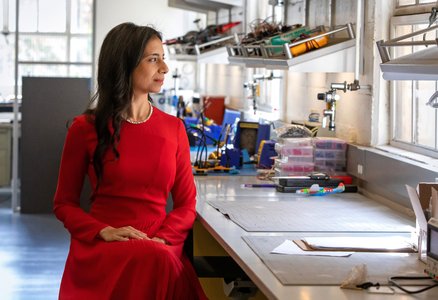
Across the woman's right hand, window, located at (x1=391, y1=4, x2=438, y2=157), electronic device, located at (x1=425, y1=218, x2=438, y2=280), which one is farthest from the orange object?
electronic device, located at (x1=425, y1=218, x2=438, y2=280)

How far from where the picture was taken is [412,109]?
4078 millimetres

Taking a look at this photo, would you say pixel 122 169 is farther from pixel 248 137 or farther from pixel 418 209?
pixel 248 137

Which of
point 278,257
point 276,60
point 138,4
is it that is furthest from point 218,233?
point 138,4

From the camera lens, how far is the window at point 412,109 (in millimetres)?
3824

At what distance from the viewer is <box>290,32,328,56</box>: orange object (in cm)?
445

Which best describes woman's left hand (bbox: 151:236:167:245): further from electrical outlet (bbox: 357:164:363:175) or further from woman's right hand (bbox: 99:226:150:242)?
electrical outlet (bbox: 357:164:363:175)

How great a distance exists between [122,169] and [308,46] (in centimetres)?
166

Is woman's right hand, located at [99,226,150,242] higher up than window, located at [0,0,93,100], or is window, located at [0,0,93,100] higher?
window, located at [0,0,93,100]

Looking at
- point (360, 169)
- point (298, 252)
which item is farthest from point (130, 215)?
point (360, 169)

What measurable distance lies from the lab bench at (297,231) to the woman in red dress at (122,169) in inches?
8.6

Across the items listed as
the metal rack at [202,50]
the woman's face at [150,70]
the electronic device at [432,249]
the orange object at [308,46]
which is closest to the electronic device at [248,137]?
the orange object at [308,46]

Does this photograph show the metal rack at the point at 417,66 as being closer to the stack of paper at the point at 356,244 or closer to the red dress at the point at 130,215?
the stack of paper at the point at 356,244

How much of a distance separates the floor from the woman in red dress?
2.08 metres

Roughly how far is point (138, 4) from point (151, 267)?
8447 mm
